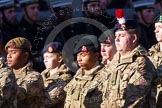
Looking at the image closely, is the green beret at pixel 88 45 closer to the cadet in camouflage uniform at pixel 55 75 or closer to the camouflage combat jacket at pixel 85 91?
the camouflage combat jacket at pixel 85 91

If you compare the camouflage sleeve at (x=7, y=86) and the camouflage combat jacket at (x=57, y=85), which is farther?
the camouflage combat jacket at (x=57, y=85)

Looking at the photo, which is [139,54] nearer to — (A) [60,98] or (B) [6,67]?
(B) [6,67]

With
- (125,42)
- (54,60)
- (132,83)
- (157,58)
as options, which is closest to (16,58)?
(54,60)

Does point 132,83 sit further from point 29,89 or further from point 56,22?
point 56,22

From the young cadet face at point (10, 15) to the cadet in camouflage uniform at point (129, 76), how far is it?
444 cm

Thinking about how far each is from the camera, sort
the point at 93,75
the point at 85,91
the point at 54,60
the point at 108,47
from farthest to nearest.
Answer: the point at 54,60 < the point at 108,47 < the point at 93,75 < the point at 85,91

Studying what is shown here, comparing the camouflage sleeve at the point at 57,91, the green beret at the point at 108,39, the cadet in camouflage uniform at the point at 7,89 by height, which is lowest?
the camouflage sleeve at the point at 57,91

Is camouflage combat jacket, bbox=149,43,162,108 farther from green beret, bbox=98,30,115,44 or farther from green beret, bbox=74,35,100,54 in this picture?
green beret, bbox=74,35,100,54

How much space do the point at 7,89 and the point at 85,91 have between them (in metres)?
1.00

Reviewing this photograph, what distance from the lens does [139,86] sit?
28.8 feet

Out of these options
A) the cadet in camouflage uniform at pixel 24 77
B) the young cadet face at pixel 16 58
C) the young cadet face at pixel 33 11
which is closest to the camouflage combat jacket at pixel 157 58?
the cadet in camouflage uniform at pixel 24 77

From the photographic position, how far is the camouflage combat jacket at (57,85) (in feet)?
36.0

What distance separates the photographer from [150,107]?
8.91m

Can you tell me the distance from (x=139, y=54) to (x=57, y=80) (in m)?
2.42
